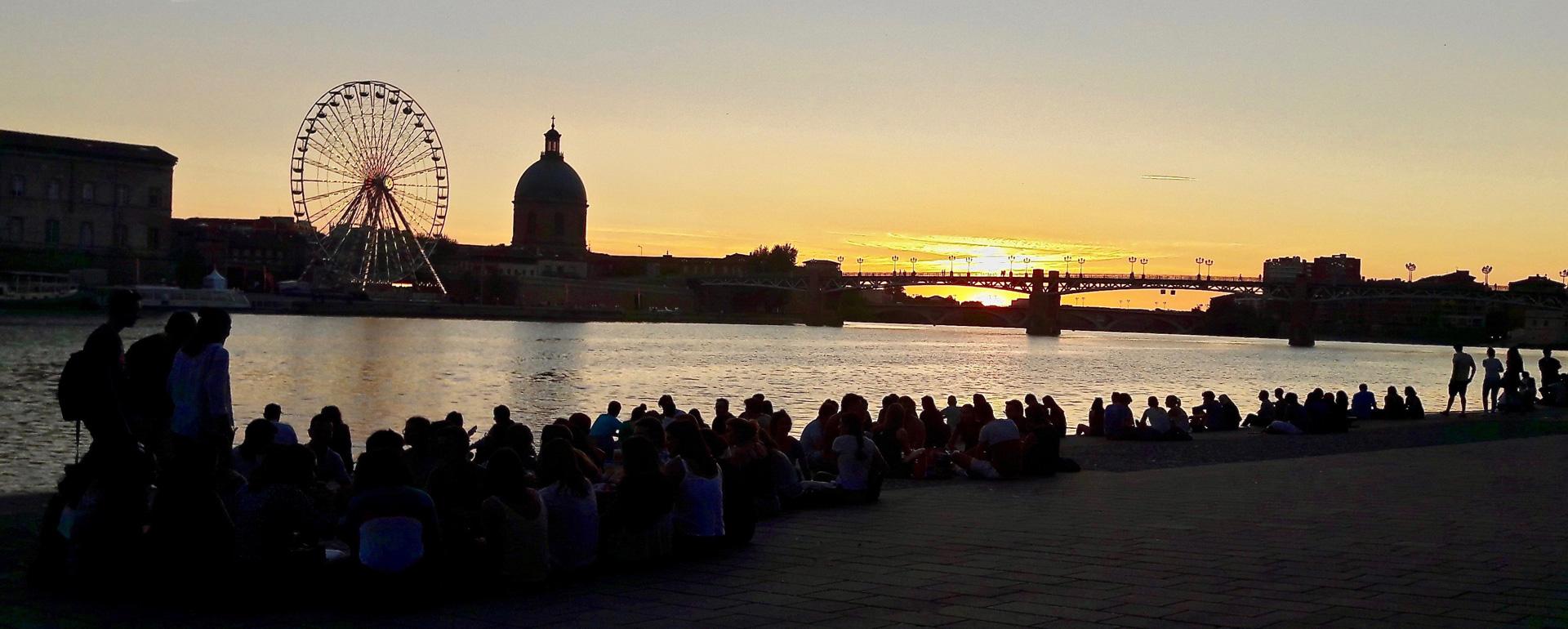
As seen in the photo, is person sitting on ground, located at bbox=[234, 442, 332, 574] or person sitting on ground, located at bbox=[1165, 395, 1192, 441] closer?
person sitting on ground, located at bbox=[234, 442, 332, 574]

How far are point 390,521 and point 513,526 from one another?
0.71m

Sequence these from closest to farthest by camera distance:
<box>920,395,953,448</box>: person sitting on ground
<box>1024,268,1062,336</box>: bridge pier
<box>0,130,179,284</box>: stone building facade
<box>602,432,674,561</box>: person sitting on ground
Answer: <box>602,432,674,561</box>: person sitting on ground
<box>920,395,953,448</box>: person sitting on ground
<box>0,130,179,284</box>: stone building facade
<box>1024,268,1062,336</box>: bridge pier

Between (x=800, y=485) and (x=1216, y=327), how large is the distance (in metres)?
180

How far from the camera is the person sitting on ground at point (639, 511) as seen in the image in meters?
8.26

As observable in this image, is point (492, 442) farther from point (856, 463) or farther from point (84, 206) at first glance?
point (84, 206)

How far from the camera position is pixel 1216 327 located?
183 meters

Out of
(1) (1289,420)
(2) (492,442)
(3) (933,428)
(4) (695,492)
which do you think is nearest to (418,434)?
(2) (492,442)

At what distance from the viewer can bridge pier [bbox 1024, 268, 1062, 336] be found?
134250 mm

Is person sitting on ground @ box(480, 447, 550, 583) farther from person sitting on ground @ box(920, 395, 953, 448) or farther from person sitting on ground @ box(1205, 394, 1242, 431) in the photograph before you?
person sitting on ground @ box(1205, 394, 1242, 431)

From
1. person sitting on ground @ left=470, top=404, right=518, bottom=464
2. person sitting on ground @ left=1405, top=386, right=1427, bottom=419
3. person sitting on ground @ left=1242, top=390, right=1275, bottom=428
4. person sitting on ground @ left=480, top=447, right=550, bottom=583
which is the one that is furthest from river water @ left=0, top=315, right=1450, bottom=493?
person sitting on ground @ left=1242, top=390, right=1275, bottom=428

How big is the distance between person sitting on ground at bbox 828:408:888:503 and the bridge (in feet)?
364

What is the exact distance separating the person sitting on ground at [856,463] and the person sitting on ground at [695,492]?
270cm

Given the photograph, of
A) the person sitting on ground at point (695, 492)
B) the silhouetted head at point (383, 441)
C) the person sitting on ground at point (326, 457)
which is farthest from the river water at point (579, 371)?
the person sitting on ground at point (695, 492)

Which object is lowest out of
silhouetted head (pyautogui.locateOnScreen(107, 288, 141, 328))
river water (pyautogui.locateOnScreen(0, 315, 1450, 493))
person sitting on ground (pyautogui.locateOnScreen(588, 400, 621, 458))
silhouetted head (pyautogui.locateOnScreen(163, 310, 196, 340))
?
river water (pyautogui.locateOnScreen(0, 315, 1450, 493))
